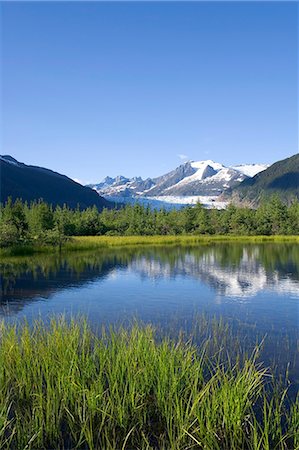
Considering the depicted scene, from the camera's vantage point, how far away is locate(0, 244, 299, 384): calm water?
16372 mm

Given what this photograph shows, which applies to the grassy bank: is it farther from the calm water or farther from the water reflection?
the water reflection

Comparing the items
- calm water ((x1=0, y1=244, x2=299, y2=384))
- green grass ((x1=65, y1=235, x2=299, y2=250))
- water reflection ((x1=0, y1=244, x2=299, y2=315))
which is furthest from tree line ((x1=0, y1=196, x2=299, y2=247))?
calm water ((x1=0, y1=244, x2=299, y2=384))

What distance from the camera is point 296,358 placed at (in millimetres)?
11648

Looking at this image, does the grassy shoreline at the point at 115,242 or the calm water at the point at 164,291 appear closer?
the calm water at the point at 164,291

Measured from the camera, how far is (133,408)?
7469mm

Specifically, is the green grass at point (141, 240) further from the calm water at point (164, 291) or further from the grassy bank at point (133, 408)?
the grassy bank at point (133, 408)

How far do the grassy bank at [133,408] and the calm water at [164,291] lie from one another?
3879mm

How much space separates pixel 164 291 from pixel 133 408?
54.5 ft

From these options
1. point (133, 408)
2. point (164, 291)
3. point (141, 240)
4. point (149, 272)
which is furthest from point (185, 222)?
point (133, 408)

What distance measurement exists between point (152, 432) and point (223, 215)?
275 feet

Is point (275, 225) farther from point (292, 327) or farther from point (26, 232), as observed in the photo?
point (292, 327)

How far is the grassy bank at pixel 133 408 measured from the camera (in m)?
6.80

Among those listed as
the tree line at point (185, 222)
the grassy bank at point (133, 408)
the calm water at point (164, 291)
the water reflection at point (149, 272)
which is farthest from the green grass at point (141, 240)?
the grassy bank at point (133, 408)

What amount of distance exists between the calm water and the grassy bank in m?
3.88
